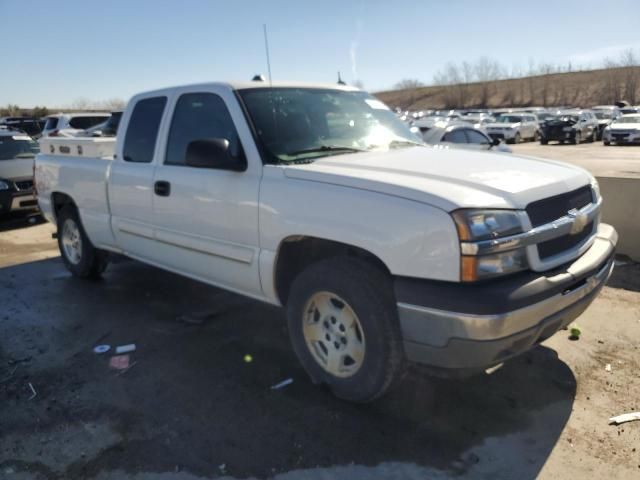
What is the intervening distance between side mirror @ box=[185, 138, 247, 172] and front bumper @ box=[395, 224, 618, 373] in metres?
1.47

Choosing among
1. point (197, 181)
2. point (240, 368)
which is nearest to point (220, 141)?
point (197, 181)

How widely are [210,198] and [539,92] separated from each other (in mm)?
90940

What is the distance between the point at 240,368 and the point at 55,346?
5.44ft

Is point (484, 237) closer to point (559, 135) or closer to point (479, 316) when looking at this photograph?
point (479, 316)

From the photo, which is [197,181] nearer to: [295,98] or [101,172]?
[295,98]

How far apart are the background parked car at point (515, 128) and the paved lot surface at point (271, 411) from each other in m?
27.8

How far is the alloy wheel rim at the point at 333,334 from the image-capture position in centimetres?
324

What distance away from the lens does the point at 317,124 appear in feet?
13.2

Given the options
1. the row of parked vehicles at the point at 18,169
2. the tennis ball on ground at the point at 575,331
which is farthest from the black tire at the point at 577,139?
the tennis ball on ground at the point at 575,331

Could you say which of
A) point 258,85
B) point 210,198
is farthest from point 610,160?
point 210,198

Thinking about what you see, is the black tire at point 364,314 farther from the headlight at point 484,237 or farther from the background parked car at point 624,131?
the background parked car at point 624,131

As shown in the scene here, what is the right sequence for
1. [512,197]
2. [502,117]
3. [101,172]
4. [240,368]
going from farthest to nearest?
[502,117], [101,172], [240,368], [512,197]

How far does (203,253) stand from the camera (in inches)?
162

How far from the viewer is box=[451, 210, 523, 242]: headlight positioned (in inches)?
105
